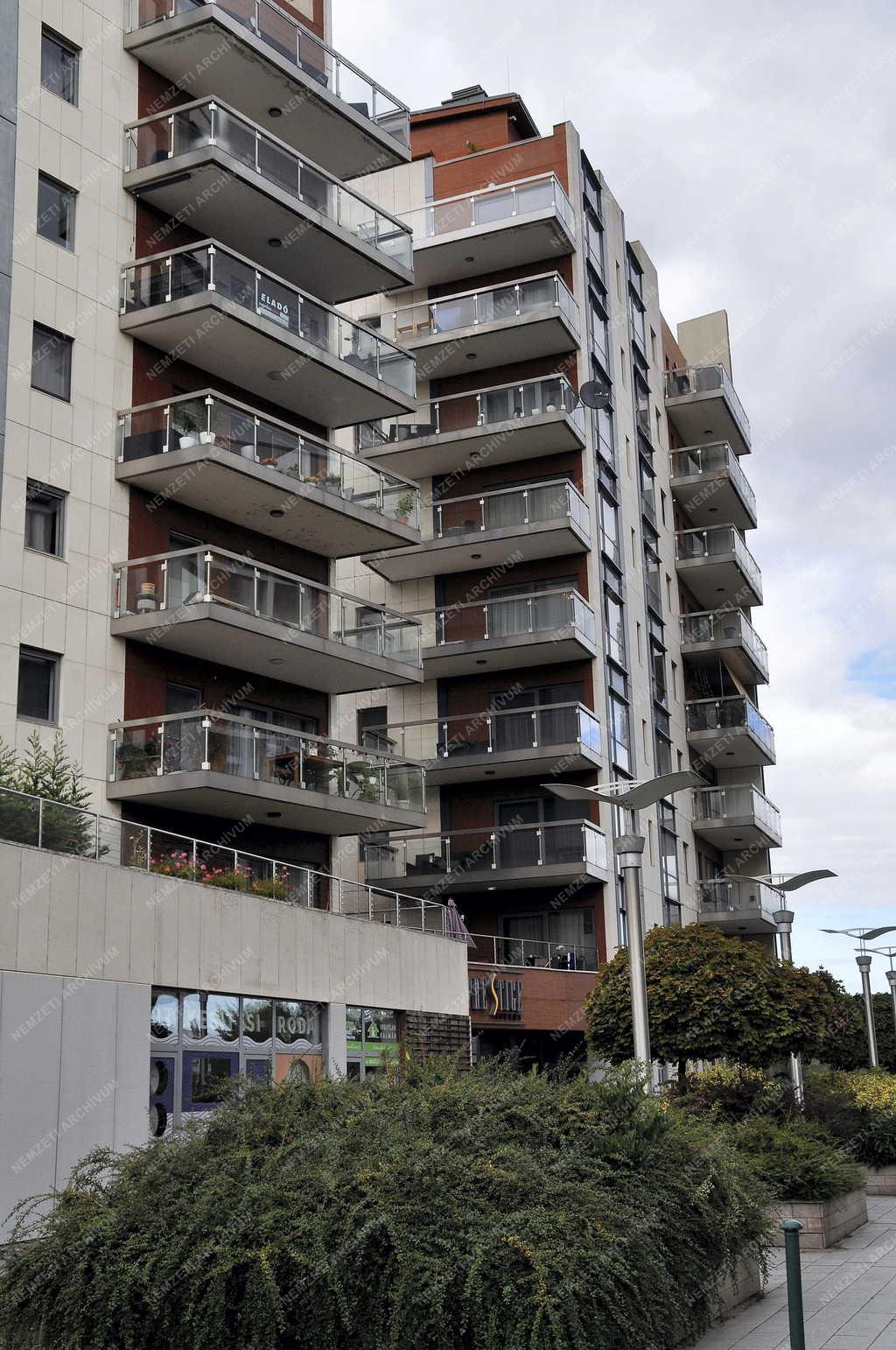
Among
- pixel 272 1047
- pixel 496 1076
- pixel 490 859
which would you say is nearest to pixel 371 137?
pixel 490 859

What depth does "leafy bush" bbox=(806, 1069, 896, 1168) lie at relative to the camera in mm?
21469

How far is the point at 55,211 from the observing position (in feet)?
85.1

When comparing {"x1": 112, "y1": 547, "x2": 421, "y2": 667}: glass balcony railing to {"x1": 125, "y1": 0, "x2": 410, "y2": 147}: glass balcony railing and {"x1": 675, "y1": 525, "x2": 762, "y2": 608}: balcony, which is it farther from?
{"x1": 675, "y1": 525, "x2": 762, "y2": 608}: balcony

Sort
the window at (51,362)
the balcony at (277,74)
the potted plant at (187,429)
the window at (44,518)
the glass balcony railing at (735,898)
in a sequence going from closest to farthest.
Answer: the window at (44,518) → the window at (51,362) → the potted plant at (187,429) → the balcony at (277,74) → the glass balcony railing at (735,898)

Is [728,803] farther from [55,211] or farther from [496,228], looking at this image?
[55,211]

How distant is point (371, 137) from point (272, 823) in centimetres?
1456

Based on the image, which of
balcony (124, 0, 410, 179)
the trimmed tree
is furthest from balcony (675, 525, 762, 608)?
the trimmed tree

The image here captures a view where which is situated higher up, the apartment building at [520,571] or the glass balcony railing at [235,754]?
the apartment building at [520,571]

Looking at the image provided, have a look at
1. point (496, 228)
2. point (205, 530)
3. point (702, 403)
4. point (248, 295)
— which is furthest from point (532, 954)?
point (702, 403)

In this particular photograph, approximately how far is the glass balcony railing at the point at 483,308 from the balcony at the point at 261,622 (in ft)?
37.4

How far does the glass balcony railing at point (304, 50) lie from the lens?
28.5 meters

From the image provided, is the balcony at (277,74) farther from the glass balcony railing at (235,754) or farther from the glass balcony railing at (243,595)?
the glass balcony railing at (235,754)

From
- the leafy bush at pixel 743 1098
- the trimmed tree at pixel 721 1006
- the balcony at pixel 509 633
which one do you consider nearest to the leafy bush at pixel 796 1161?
the leafy bush at pixel 743 1098

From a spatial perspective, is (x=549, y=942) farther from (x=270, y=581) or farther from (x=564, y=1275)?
(x=564, y=1275)
